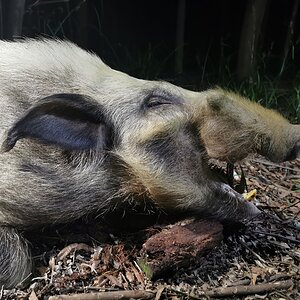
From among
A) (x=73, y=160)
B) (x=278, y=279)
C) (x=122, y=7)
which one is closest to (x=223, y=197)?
(x=278, y=279)

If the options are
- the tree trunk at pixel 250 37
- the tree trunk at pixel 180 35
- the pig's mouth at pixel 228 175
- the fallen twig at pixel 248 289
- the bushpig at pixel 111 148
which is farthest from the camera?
the tree trunk at pixel 180 35

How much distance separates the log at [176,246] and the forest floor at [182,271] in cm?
7

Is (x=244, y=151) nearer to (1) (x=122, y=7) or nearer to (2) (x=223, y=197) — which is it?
(2) (x=223, y=197)

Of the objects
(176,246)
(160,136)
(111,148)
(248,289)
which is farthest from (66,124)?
(248,289)

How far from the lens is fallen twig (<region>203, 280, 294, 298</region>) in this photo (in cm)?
296

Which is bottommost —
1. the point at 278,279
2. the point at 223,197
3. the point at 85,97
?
the point at 278,279

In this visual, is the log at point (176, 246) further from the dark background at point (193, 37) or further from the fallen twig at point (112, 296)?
the dark background at point (193, 37)

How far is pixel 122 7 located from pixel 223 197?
12.8ft

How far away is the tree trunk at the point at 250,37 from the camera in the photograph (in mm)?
6018

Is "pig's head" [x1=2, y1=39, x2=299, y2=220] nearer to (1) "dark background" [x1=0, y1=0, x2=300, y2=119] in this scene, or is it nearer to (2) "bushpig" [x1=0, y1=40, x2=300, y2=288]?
(2) "bushpig" [x1=0, y1=40, x2=300, y2=288]

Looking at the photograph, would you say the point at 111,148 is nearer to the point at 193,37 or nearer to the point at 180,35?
the point at 180,35

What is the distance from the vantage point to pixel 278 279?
3135 millimetres

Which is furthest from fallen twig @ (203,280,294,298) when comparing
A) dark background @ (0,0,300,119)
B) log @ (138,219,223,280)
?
dark background @ (0,0,300,119)

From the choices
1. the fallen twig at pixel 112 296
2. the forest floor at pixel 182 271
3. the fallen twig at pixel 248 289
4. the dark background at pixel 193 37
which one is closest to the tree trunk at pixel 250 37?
the dark background at pixel 193 37
